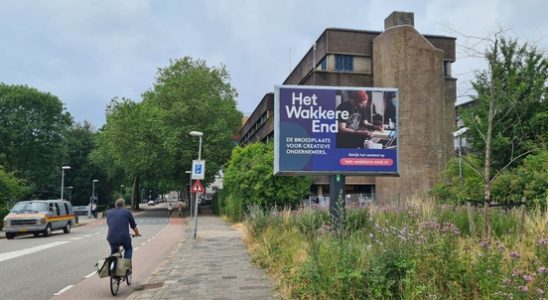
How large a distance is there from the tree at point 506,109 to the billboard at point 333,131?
2.62 m

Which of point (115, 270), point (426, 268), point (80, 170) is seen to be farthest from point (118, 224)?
point (80, 170)

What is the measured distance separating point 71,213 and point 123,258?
2139 centimetres

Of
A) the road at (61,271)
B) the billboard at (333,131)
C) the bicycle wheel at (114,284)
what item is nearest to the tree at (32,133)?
the road at (61,271)

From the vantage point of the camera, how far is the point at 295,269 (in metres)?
7.81

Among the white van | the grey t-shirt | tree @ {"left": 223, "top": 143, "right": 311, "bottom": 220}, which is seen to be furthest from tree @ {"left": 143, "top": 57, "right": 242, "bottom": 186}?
the grey t-shirt

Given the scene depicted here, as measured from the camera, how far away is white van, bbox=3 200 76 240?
22.8 meters

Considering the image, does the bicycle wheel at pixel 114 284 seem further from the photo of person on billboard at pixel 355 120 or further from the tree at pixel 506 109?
the photo of person on billboard at pixel 355 120

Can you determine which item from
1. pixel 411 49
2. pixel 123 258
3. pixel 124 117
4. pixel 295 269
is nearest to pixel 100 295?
pixel 123 258

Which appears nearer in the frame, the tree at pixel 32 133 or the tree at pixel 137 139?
the tree at pixel 137 139

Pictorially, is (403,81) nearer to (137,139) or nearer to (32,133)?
(137,139)

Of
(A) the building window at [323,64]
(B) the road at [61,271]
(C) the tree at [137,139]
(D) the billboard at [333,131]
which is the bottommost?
(B) the road at [61,271]

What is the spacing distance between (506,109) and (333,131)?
196 inches

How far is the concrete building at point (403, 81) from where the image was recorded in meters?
40.3

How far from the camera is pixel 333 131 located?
46.2 ft
